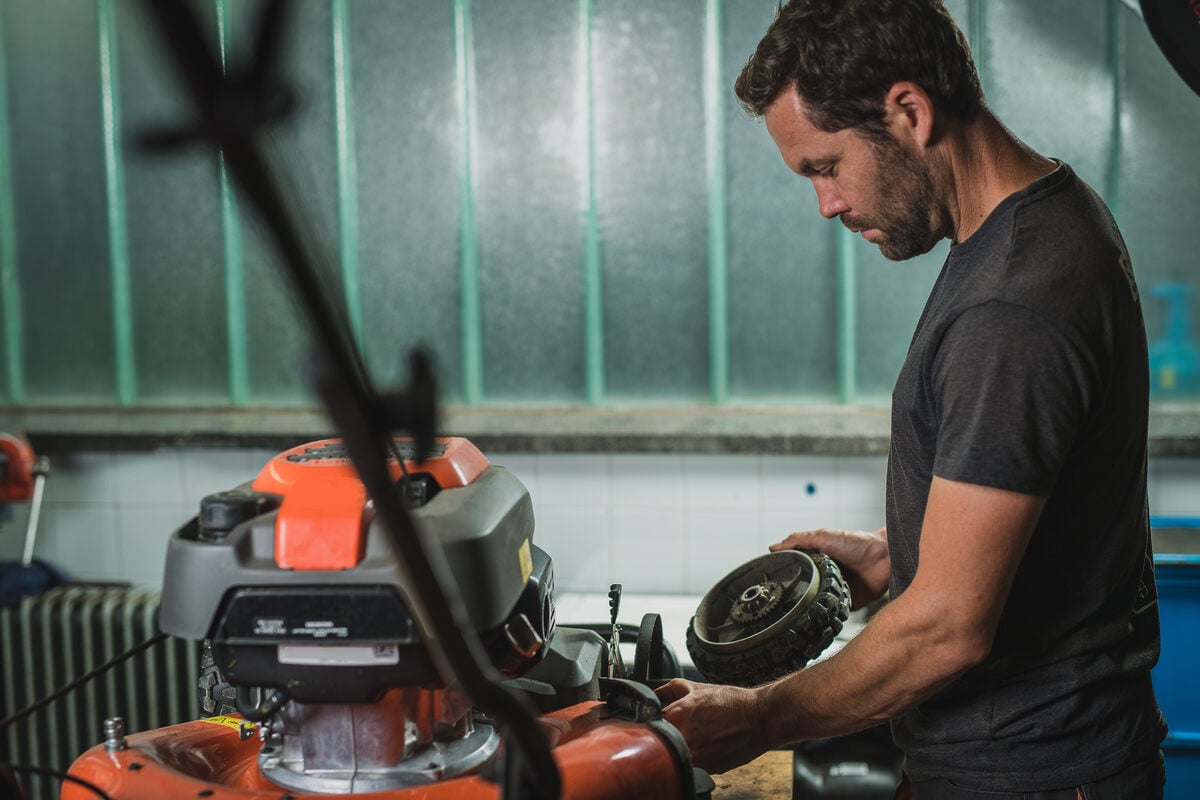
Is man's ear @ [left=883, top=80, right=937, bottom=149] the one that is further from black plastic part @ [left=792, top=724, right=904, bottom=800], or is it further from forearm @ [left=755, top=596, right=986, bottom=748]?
black plastic part @ [left=792, top=724, right=904, bottom=800]

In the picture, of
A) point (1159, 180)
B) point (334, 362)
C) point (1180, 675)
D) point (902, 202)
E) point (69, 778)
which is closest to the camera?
point (334, 362)

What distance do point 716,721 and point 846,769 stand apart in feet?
1.35

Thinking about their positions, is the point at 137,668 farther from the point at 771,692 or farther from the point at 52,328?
the point at 771,692

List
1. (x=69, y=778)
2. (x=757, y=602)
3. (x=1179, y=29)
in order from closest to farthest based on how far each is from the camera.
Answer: (x=69, y=778) < (x=757, y=602) < (x=1179, y=29)

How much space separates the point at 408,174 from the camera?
11.3ft

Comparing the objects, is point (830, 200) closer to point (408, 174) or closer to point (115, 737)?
point (115, 737)

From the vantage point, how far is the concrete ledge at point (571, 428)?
3088mm

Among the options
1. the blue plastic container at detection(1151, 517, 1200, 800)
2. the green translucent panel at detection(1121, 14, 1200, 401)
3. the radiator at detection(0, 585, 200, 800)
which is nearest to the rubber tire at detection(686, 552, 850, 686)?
the blue plastic container at detection(1151, 517, 1200, 800)

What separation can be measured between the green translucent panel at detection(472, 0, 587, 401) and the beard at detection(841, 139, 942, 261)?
2.02 m

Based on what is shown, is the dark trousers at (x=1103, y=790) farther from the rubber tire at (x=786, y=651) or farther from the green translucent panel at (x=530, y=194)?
the green translucent panel at (x=530, y=194)

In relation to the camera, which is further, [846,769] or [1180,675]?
[1180,675]

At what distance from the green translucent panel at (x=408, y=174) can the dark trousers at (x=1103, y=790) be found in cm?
226

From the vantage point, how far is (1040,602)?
1.31 meters

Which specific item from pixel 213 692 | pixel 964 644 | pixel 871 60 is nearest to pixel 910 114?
pixel 871 60
